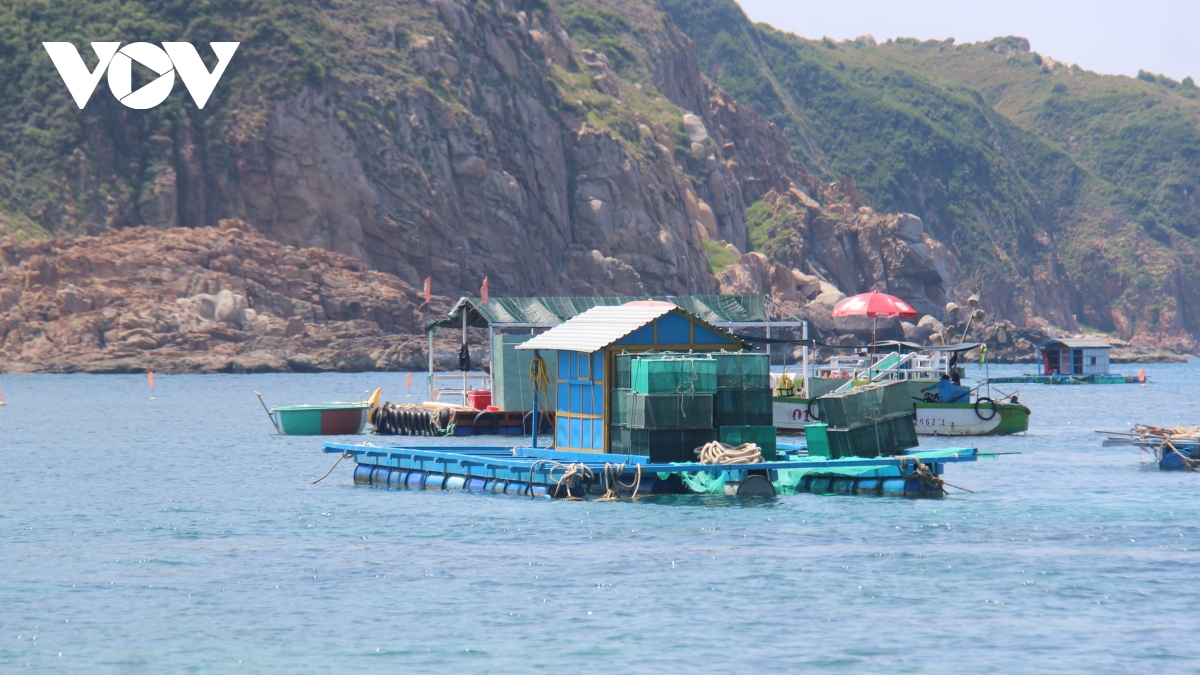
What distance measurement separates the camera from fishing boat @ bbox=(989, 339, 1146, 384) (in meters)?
112

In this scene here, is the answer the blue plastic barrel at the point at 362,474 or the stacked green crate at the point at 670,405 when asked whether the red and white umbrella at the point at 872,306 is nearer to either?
the blue plastic barrel at the point at 362,474

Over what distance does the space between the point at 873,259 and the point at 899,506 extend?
154300 mm

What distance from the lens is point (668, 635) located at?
19.2 metres

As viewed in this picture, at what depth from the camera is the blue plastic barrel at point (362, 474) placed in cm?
3783

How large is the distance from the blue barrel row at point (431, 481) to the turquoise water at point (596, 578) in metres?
0.46

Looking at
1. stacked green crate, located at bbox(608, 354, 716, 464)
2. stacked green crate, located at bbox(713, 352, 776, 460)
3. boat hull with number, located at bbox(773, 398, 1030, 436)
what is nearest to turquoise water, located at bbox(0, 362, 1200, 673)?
stacked green crate, located at bbox(608, 354, 716, 464)

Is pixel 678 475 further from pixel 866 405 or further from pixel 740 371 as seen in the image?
pixel 866 405

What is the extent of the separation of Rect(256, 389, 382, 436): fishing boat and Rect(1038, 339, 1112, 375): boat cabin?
234 feet

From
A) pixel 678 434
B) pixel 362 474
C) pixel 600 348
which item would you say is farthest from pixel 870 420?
pixel 362 474

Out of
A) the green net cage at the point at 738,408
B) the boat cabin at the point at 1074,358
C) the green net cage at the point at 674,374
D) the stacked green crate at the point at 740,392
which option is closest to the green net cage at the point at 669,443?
the green net cage at the point at 738,408

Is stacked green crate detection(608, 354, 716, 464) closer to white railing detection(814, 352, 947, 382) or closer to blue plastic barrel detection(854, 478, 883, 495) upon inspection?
blue plastic barrel detection(854, 478, 883, 495)

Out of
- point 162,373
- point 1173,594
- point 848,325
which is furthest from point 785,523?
point 848,325

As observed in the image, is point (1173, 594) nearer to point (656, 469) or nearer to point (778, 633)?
point (778, 633)

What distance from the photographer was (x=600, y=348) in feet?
109
